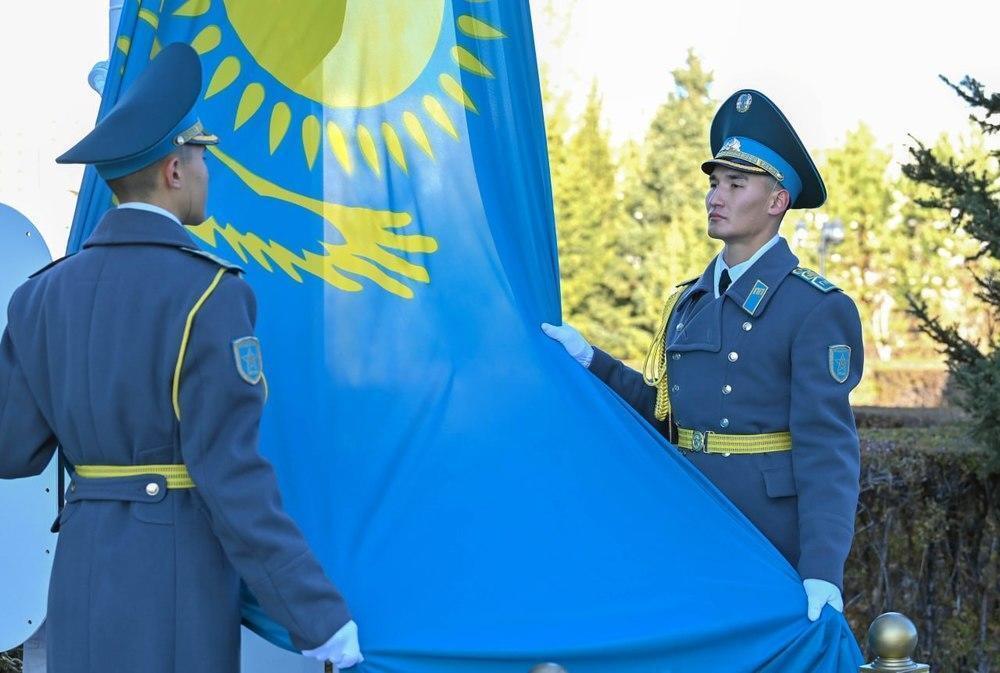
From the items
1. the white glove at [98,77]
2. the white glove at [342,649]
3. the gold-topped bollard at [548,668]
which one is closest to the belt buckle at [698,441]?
the gold-topped bollard at [548,668]

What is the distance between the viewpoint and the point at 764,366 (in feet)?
11.3

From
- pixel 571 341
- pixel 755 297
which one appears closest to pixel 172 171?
pixel 571 341

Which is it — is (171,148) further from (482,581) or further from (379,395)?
(482,581)

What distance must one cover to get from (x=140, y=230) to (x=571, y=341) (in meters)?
1.13

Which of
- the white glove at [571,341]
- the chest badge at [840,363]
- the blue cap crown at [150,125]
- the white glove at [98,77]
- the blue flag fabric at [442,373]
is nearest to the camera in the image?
the blue cap crown at [150,125]

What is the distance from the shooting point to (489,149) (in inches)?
125

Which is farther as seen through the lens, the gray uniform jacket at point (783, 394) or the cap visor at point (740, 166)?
the cap visor at point (740, 166)

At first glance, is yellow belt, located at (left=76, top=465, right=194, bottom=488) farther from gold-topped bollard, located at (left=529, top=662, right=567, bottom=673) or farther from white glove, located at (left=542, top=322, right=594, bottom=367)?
white glove, located at (left=542, top=322, right=594, bottom=367)

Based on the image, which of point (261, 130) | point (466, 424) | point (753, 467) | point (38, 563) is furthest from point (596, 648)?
point (38, 563)

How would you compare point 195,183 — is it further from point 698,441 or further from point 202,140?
point 698,441

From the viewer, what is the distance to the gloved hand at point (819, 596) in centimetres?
301

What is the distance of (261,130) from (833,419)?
59.8 inches

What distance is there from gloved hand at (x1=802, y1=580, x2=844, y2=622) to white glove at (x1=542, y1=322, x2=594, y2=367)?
76 cm

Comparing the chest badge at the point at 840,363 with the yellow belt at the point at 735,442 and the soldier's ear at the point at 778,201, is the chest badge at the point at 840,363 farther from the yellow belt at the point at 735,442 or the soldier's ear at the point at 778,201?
the soldier's ear at the point at 778,201
